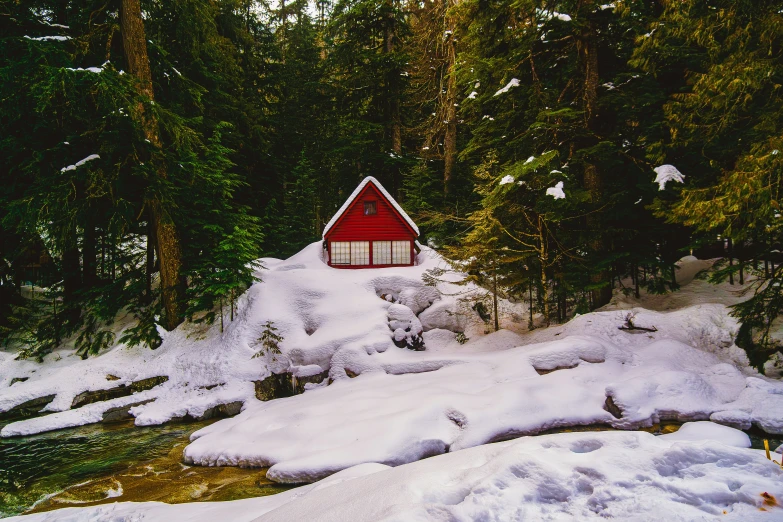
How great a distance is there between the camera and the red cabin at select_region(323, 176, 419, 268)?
19797 mm

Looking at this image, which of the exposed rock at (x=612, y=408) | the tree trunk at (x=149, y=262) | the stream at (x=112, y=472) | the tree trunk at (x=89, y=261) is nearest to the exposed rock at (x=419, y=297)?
the exposed rock at (x=612, y=408)

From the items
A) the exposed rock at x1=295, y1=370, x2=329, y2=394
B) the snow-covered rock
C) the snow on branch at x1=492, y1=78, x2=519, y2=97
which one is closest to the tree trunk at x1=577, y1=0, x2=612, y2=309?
the snow on branch at x1=492, y1=78, x2=519, y2=97

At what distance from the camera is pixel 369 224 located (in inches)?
787

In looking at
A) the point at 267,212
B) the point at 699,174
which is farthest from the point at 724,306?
the point at 267,212

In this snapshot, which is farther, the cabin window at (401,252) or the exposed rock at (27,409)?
the cabin window at (401,252)

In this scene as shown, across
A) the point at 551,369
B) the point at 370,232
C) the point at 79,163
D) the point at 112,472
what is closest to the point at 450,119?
the point at 370,232

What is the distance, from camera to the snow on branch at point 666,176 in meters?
9.00

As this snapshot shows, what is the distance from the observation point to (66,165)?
11.9m

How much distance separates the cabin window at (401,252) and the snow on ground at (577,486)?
54.6ft

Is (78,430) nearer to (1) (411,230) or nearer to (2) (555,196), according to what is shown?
(2) (555,196)

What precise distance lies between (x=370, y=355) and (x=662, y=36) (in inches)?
455

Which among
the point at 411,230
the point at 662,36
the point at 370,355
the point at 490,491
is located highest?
the point at 662,36

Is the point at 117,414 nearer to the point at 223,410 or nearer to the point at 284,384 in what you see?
the point at 223,410

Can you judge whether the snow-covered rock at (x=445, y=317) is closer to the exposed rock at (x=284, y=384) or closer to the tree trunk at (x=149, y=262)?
the exposed rock at (x=284, y=384)
